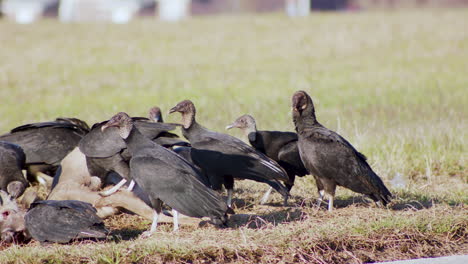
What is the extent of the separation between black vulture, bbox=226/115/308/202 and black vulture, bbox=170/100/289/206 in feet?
1.14

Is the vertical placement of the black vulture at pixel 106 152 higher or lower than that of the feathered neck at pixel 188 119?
→ lower

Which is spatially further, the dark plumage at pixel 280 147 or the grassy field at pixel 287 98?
the dark plumage at pixel 280 147

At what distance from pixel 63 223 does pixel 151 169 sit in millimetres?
604

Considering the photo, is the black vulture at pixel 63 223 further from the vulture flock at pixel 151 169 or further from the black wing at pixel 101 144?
the black wing at pixel 101 144

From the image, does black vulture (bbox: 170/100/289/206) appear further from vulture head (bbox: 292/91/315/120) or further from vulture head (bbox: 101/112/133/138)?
vulture head (bbox: 101/112/133/138)

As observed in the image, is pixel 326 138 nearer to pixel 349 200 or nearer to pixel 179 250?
pixel 349 200

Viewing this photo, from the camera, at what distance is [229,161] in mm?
5160

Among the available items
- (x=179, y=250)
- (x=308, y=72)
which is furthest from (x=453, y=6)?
(x=179, y=250)

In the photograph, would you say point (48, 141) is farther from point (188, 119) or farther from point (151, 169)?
point (151, 169)

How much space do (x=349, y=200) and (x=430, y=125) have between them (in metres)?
2.93

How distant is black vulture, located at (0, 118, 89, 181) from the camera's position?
6.19m

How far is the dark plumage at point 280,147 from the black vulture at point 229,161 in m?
0.35

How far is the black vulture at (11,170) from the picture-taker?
551 cm

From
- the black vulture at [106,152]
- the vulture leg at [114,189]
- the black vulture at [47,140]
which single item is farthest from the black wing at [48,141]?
the vulture leg at [114,189]
